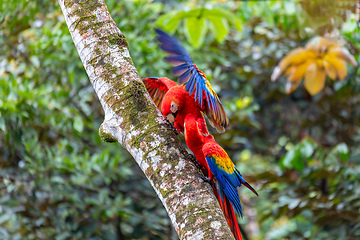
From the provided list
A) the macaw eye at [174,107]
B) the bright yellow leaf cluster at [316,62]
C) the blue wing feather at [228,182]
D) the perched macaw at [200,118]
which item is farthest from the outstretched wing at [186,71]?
the bright yellow leaf cluster at [316,62]

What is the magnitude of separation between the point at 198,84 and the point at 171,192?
592mm

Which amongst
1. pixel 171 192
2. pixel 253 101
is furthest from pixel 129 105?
pixel 253 101

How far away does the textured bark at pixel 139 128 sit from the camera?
1011 mm

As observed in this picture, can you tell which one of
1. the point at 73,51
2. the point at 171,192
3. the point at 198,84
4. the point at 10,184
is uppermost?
the point at 73,51

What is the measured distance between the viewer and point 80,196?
263cm

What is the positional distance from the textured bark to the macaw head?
0.34 metres

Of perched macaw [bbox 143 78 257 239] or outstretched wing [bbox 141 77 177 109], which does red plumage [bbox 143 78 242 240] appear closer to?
perched macaw [bbox 143 78 257 239]

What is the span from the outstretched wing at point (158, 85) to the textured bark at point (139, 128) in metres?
0.53

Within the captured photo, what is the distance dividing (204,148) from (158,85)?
0.53 m

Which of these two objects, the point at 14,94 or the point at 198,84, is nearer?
the point at 198,84

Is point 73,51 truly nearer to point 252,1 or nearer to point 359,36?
point 252,1

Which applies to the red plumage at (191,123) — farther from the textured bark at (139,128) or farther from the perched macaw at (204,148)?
the textured bark at (139,128)

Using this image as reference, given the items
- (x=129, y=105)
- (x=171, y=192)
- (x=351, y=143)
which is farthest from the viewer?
(x=351, y=143)

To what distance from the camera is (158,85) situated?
74.6 inches
